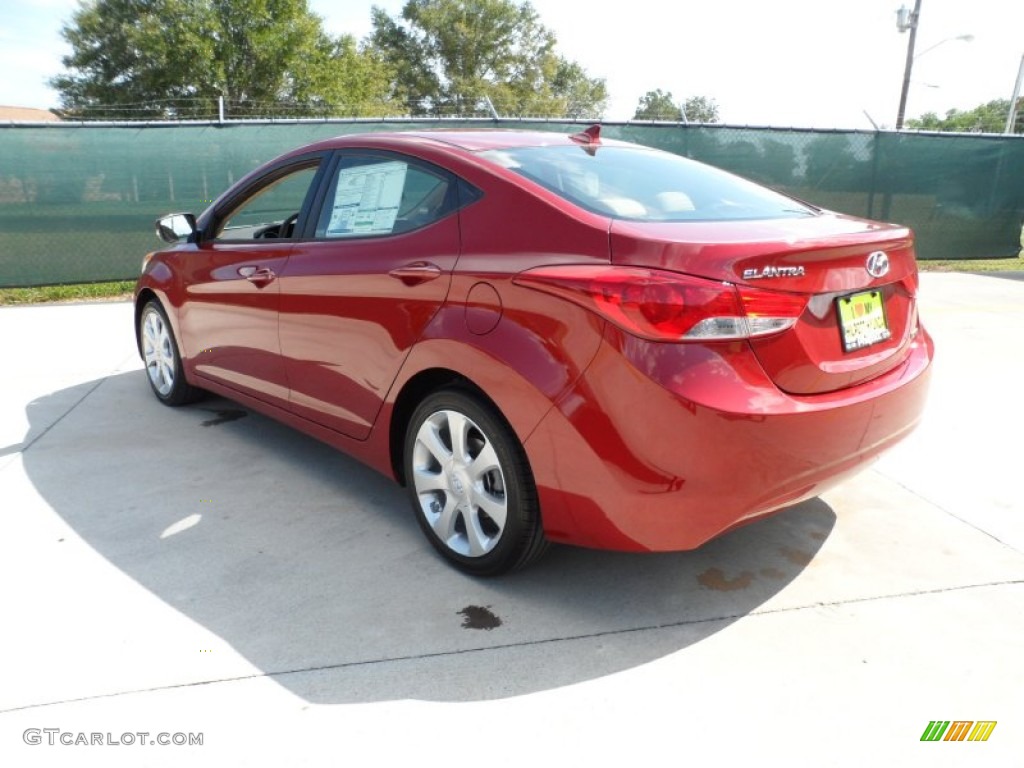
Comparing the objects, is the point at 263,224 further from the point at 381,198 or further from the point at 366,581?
the point at 366,581

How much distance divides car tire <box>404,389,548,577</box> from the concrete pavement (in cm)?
15

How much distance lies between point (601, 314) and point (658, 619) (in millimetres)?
1083

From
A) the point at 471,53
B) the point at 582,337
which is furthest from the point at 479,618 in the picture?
the point at 471,53

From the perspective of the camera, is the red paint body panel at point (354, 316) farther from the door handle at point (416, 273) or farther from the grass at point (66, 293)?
the grass at point (66, 293)

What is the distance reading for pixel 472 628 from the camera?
262 cm

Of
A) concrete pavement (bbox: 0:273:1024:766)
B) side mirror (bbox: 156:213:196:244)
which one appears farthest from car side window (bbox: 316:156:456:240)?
side mirror (bbox: 156:213:196:244)

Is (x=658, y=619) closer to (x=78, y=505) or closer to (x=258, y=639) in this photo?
(x=258, y=639)

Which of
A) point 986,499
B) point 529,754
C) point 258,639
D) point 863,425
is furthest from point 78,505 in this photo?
point 986,499

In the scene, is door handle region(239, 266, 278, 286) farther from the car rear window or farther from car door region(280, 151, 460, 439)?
the car rear window

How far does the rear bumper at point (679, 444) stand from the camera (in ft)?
7.35

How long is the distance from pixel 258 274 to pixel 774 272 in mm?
2496

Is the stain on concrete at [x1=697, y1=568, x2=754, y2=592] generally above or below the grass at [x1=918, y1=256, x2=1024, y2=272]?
below

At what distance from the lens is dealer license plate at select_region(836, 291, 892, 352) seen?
8.23 feet

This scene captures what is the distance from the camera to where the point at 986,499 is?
357 centimetres
